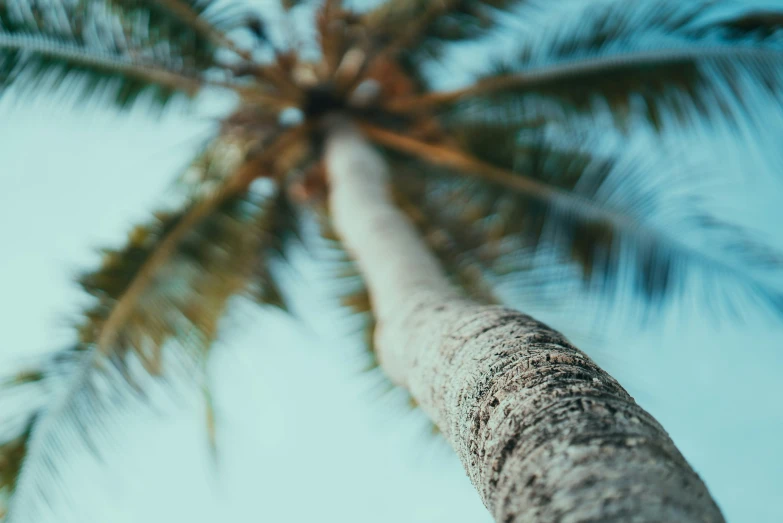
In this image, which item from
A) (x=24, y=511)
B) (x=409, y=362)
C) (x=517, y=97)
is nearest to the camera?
(x=409, y=362)

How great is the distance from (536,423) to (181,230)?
155 inches

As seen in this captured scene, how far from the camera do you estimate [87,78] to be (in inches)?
165

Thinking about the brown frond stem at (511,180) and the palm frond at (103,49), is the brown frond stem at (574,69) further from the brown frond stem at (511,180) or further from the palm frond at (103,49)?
the palm frond at (103,49)

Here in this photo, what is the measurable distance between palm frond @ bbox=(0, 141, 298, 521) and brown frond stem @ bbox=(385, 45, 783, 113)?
1453 mm

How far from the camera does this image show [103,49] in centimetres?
416

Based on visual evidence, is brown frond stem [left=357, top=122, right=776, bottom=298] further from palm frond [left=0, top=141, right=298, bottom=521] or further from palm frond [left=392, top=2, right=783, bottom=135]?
palm frond [left=0, top=141, right=298, bottom=521]

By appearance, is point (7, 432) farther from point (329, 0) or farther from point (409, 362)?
point (329, 0)

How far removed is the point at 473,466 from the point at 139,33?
3961mm

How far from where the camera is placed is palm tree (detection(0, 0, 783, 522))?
364 centimetres

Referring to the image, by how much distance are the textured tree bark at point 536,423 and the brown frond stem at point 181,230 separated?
2.49m

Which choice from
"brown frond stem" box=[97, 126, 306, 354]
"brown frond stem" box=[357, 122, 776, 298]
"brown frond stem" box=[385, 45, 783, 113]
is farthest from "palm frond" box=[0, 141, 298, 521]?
"brown frond stem" box=[385, 45, 783, 113]

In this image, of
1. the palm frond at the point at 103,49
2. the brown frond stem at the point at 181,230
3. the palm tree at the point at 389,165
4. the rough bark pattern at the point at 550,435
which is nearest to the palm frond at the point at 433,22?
the palm tree at the point at 389,165

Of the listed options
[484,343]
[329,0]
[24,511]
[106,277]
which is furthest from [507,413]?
[329,0]

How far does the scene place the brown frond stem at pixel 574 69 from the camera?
3924 mm
